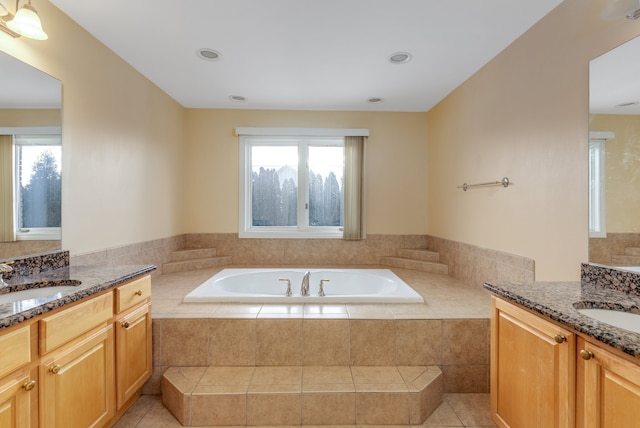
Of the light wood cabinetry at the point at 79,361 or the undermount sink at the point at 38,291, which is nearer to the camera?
the light wood cabinetry at the point at 79,361

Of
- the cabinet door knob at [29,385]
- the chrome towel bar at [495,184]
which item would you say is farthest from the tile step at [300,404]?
the chrome towel bar at [495,184]

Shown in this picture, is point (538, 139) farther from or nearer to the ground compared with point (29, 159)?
farther from the ground

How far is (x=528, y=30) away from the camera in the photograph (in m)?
1.92

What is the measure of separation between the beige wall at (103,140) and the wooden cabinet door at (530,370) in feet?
8.23

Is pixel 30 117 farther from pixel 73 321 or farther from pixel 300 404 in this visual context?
pixel 300 404

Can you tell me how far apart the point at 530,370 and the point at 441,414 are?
0.74 meters

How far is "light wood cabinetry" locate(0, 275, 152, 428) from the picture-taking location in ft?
3.27

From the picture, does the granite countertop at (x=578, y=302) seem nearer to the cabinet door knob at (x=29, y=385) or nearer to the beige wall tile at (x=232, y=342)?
the beige wall tile at (x=232, y=342)

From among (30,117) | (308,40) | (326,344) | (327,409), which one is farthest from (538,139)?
(30,117)

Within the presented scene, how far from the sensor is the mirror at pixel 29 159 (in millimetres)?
1451

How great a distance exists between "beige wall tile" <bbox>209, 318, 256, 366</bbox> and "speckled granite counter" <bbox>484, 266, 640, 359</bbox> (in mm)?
1422

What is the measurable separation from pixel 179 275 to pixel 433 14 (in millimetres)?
3082

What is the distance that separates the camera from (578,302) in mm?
1187

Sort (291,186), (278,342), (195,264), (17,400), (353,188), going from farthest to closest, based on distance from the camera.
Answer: (291,186) → (353,188) → (195,264) → (278,342) → (17,400)
